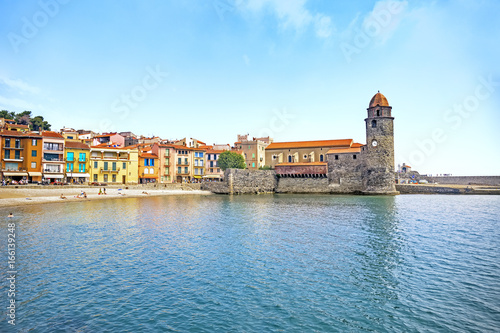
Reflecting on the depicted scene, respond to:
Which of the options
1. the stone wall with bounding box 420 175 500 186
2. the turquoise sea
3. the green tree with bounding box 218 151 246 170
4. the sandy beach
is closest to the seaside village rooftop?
the green tree with bounding box 218 151 246 170

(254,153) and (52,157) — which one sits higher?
(254,153)

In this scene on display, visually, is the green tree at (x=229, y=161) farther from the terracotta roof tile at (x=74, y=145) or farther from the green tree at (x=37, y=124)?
the green tree at (x=37, y=124)

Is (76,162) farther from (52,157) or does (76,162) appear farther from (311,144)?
(311,144)

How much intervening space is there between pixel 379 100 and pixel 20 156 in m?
60.3

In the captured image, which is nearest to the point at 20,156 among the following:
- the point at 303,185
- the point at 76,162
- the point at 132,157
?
the point at 76,162

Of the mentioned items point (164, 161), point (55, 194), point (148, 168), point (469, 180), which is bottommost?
point (55, 194)

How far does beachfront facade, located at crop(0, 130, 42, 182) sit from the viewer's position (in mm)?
46438

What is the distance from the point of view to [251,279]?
12289 mm

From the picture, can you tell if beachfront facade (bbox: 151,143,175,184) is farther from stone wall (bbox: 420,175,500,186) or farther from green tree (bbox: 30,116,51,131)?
stone wall (bbox: 420,175,500,186)

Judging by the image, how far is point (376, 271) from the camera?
13.4 m

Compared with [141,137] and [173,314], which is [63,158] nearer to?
[141,137]

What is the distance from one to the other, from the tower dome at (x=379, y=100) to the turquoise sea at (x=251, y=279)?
128 ft

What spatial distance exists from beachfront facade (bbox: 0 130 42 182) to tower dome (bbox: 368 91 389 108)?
186 feet

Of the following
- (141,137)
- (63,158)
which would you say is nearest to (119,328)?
(63,158)
